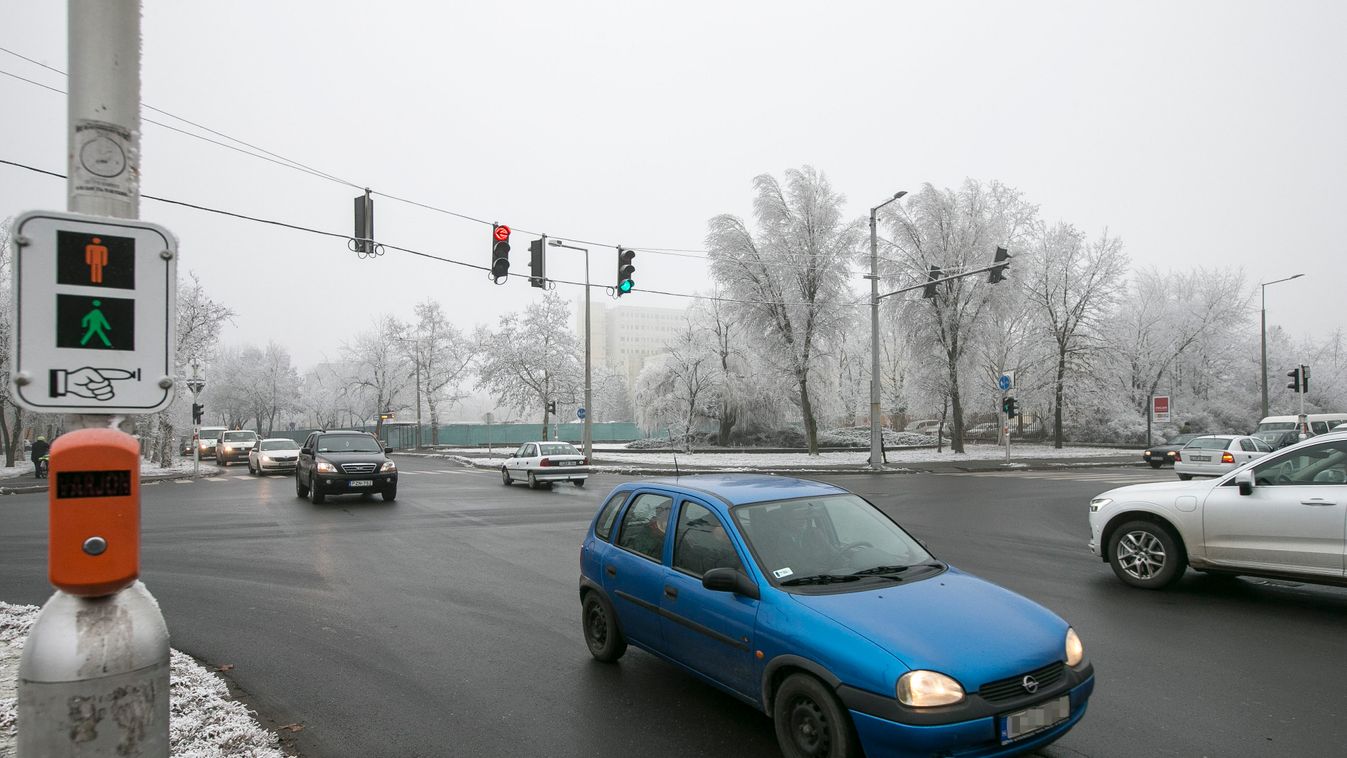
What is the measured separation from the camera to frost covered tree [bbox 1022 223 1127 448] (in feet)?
139

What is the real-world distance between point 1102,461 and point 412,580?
32741 mm

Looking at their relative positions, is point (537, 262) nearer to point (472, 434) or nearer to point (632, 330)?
point (472, 434)

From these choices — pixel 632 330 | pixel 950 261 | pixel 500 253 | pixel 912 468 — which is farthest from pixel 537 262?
pixel 632 330

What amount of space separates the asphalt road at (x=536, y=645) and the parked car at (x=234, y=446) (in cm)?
2508

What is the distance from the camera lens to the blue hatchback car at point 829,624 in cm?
348

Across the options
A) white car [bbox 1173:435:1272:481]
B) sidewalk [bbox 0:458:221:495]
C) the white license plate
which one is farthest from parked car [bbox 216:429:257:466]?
the white license plate

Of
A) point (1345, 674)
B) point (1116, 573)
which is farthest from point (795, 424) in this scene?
point (1345, 674)

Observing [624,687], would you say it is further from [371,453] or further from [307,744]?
[371,453]

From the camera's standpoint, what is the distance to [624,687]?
526 centimetres

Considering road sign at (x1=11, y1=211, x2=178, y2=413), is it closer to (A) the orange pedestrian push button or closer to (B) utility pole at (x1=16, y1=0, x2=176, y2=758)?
(B) utility pole at (x1=16, y1=0, x2=176, y2=758)

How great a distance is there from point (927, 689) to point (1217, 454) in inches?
939

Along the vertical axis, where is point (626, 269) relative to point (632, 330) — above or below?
below

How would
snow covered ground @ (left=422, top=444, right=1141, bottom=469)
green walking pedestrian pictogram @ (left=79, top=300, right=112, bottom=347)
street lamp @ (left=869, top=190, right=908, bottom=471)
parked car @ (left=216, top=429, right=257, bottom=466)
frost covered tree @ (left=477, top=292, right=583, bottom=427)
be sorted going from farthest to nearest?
frost covered tree @ (left=477, top=292, right=583, bottom=427)
parked car @ (left=216, top=429, right=257, bottom=466)
snow covered ground @ (left=422, top=444, right=1141, bottom=469)
street lamp @ (left=869, top=190, right=908, bottom=471)
green walking pedestrian pictogram @ (left=79, top=300, right=112, bottom=347)

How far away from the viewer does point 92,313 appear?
2.41 m
